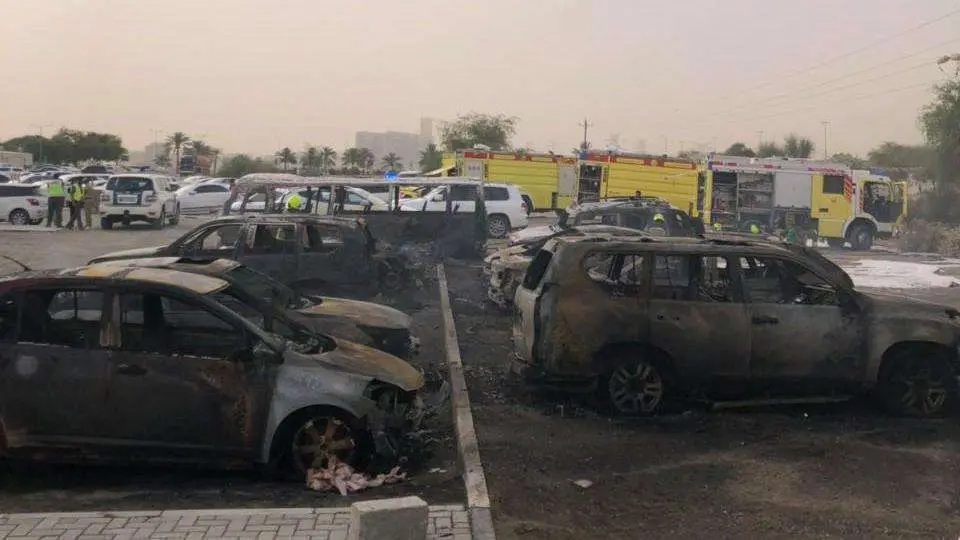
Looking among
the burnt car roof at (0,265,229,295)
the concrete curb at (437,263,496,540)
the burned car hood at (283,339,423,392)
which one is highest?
the burnt car roof at (0,265,229,295)

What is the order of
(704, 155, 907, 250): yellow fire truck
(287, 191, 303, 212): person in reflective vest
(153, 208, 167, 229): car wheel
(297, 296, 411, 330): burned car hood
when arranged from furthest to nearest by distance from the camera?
(153, 208, 167, 229): car wheel < (704, 155, 907, 250): yellow fire truck < (287, 191, 303, 212): person in reflective vest < (297, 296, 411, 330): burned car hood

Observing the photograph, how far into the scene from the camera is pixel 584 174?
33.3m

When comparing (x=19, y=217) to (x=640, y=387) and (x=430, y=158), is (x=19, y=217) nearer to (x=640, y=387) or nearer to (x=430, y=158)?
(x=640, y=387)

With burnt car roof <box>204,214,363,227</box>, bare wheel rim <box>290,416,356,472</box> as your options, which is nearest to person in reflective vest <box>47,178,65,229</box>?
burnt car roof <box>204,214,363,227</box>

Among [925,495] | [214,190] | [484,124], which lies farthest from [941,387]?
[484,124]

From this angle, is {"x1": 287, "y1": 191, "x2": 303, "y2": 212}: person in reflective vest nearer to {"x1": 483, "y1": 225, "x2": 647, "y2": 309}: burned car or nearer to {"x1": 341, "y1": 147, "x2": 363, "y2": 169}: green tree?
{"x1": 483, "y1": 225, "x2": 647, "y2": 309}: burned car

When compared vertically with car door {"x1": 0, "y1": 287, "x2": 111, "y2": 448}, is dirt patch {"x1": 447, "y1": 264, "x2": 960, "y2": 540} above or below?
below

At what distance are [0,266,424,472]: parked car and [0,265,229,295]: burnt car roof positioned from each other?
19mm

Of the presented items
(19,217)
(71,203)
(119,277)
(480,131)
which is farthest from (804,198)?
(480,131)

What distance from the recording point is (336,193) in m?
16.7

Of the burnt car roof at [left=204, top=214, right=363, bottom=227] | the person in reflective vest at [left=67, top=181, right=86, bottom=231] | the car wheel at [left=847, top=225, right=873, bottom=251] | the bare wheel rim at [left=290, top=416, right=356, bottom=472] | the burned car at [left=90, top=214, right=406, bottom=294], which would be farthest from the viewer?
the person in reflective vest at [left=67, top=181, right=86, bottom=231]

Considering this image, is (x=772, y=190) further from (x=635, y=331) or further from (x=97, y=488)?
(x=97, y=488)

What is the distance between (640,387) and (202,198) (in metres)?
32.9

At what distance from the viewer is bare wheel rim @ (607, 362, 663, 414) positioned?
24.0 feet
